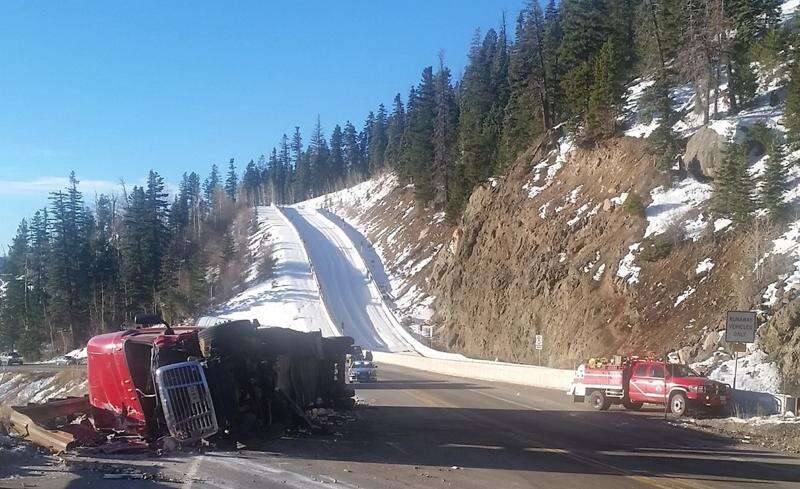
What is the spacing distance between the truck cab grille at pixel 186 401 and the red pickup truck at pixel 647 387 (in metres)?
14.5

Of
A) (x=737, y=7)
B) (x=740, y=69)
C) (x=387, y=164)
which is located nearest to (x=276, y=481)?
(x=740, y=69)

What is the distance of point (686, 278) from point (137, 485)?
98.2 ft

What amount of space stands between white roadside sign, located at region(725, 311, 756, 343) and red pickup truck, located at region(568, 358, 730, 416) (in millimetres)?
1512

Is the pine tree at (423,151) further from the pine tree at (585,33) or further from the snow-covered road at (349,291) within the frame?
the pine tree at (585,33)

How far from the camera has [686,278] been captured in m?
35.0

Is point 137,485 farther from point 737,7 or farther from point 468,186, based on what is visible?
point 468,186

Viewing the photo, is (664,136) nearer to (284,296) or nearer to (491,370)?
(491,370)

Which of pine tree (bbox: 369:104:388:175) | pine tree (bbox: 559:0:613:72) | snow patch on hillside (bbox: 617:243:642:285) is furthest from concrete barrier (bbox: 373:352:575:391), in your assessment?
pine tree (bbox: 369:104:388:175)

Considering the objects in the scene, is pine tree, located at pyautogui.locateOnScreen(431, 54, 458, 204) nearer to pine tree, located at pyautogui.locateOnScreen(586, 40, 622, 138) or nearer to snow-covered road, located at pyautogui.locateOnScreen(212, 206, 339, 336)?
snow-covered road, located at pyautogui.locateOnScreen(212, 206, 339, 336)

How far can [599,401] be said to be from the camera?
80.8 ft

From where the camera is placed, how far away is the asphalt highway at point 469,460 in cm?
1134

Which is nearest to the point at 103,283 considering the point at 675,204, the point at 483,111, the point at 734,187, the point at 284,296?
the point at 284,296

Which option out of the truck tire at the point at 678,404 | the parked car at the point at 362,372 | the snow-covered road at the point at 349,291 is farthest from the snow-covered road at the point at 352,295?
the truck tire at the point at 678,404

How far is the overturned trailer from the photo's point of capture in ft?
45.5
